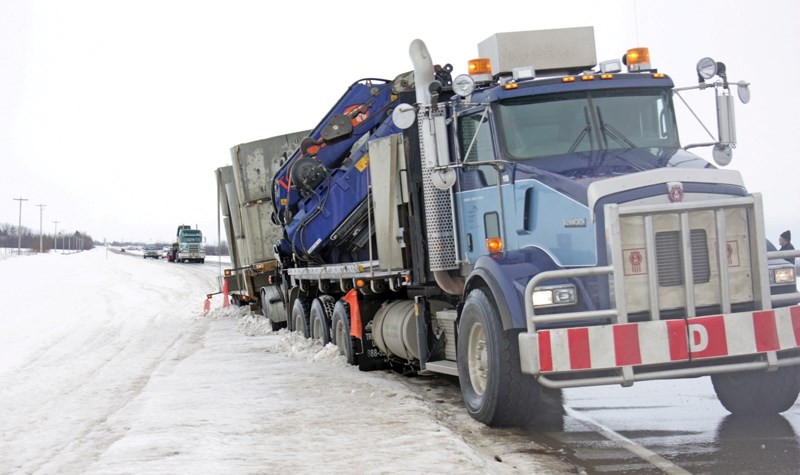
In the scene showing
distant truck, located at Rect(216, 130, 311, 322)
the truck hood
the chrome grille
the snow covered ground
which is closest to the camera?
the snow covered ground

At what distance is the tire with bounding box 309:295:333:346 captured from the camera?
14.4 m

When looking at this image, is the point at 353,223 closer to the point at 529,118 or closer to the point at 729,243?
the point at 529,118

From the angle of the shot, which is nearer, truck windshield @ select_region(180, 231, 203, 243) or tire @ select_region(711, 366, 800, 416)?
tire @ select_region(711, 366, 800, 416)

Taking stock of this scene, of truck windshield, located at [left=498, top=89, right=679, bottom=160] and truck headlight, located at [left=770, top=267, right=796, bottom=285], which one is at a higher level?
truck windshield, located at [left=498, top=89, right=679, bottom=160]

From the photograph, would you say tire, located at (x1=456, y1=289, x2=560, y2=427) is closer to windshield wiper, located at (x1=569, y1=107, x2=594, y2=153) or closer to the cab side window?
the cab side window

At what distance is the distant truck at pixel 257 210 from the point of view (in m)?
19.7

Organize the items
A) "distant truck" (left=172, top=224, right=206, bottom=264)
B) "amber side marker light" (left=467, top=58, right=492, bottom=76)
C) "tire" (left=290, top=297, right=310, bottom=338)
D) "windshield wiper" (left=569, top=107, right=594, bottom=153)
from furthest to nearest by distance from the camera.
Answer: "distant truck" (left=172, top=224, right=206, bottom=264) → "tire" (left=290, top=297, right=310, bottom=338) → "amber side marker light" (left=467, top=58, right=492, bottom=76) → "windshield wiper" (left=569, top=107, right=594, bottom=153)

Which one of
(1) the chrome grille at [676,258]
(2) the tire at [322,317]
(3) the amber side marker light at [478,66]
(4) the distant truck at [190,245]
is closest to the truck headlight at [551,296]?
(1) the chrome grille at [676,258]

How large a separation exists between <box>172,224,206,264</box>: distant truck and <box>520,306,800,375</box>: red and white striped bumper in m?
64.4

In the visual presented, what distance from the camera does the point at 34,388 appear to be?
449 inches

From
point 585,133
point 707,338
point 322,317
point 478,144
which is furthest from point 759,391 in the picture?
point 322,317

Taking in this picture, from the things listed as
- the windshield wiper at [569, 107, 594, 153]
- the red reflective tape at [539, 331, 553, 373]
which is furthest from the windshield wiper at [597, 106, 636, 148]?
the red reflective tape at [539, 331, 553, 373]

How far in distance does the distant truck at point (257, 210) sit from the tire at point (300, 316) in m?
1.96

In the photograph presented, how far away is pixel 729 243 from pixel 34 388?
27.8 feet
